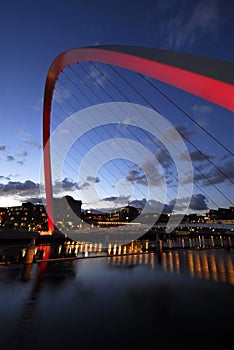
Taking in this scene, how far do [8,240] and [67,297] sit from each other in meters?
28.7

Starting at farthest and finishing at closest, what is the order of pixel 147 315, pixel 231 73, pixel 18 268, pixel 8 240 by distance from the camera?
pixel 8 240 → pixel 18 268 → pixel 147 315 → pixel 231 73

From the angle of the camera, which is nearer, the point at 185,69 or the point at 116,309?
the point at 185,69

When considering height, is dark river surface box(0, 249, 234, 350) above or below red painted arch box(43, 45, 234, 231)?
below

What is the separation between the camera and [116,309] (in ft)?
20.1

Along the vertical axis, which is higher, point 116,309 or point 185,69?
point 185,69

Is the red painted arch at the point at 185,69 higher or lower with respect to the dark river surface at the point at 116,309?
higher

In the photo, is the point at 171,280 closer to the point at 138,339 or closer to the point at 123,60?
the point at 138,339

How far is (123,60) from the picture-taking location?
688 cm

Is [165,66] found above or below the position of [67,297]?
above

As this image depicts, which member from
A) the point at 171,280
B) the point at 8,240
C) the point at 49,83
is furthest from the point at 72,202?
the point at 171,280

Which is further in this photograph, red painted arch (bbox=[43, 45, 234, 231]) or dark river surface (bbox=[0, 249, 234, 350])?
dark river surface (bbox=[0, 249, 234, 350])

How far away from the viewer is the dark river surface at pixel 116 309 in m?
4.50

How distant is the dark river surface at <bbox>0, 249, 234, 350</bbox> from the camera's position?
177 inches

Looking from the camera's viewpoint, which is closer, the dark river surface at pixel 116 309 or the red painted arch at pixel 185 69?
the red painted arch at pixel 185 69
